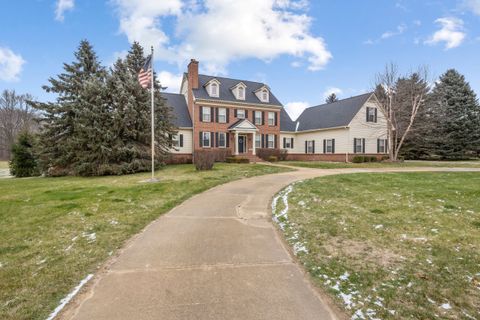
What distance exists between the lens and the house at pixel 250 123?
81.8 ft

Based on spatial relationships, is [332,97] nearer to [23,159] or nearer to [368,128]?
[368,128]

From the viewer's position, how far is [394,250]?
3.99 metres

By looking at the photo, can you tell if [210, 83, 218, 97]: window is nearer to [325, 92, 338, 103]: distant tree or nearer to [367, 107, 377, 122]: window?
[367, 107, 377, 122]: window

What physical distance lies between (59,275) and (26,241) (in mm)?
2060

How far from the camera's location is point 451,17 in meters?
13.8

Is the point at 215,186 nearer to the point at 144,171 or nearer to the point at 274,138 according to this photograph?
the point at 144,171

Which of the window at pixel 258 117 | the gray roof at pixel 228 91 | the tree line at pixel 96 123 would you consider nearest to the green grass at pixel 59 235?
the tree line at pixel 96 123

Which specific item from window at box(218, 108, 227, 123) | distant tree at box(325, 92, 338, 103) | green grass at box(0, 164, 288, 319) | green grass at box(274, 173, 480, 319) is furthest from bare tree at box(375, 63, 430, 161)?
distant tree at box(325, 92, 338, 103)

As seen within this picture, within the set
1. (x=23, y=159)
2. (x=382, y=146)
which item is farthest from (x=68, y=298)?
(x=382, y=146)

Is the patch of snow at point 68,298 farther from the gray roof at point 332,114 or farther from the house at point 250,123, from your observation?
the gray roof at point 332,114

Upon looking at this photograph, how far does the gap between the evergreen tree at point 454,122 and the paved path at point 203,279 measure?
109ft

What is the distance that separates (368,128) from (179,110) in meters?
18.7

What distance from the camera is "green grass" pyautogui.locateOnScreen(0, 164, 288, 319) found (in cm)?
295

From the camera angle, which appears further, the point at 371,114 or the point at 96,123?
the point at 371,114
